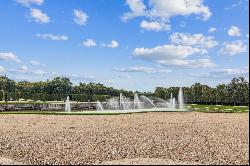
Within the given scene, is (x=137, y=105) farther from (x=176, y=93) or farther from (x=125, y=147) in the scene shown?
(x=176, y=93)

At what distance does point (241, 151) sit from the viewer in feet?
46.3

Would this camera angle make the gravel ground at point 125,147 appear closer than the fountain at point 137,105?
Yes

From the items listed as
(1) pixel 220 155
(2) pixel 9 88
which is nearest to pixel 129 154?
(1) pixel 220 155

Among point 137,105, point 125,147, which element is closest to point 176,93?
point 137,105

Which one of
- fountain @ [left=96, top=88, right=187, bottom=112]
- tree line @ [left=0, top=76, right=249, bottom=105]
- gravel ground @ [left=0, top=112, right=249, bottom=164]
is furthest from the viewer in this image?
tree line @ [left=0, top=76, right=249, bottom=105]

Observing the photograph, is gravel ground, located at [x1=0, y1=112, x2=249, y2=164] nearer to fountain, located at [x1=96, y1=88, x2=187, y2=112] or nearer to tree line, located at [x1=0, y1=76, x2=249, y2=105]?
fountain, located at [x1=96, y1=88, x2=187, y2=112]

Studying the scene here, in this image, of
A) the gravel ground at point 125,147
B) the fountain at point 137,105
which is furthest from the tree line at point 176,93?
the gravel ground at point 125,147

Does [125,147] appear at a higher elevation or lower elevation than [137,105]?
lower

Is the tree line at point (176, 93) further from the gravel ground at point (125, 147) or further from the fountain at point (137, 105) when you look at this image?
the gravel ground at point (125, 147)

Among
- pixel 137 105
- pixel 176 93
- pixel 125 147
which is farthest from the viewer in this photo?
pixel 176 93

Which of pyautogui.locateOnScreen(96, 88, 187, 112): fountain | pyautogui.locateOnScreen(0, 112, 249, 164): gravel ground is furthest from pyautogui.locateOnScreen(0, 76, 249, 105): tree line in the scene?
pyautogui.locateOnScreen(0, 112, 249, 164): gravel ground

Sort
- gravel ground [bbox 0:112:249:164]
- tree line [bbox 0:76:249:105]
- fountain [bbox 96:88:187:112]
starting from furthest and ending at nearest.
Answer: tree line [bbox 0:76:249:105], fountain [bbox 96:88:187:112], gravel ground [bbox 0:112:249:164]

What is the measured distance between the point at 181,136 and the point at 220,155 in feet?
15.3

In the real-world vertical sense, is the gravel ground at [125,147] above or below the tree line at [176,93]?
below
